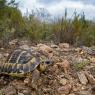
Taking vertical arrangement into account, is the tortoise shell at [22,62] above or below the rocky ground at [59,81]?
above

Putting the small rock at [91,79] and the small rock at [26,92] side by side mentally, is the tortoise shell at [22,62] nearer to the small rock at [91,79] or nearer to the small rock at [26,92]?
the small rock at [26,92]

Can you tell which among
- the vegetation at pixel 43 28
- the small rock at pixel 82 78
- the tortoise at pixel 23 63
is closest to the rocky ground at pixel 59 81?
the small rock at pixel 82 78

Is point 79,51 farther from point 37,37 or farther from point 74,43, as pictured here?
point 37,37

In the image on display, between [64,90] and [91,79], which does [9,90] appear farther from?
[91,79]

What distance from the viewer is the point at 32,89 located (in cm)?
572

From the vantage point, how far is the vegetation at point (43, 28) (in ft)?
28.4

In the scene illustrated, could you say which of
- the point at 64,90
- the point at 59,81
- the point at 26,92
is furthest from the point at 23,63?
the point at 64,90

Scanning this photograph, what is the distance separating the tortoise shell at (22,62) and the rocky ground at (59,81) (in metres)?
0.14

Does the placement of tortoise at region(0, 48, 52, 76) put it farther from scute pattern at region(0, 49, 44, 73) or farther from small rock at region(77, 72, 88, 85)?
small rock at region(77, 72, 88, 85)

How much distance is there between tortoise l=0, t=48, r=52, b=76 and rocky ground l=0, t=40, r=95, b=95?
113 mm

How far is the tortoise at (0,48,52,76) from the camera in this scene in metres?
5.77

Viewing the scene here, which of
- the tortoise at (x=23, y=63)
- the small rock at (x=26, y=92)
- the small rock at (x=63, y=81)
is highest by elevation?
the tortoise at (x=23, y=63)

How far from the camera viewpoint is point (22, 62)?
585 centimetres

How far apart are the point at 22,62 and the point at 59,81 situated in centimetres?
63
